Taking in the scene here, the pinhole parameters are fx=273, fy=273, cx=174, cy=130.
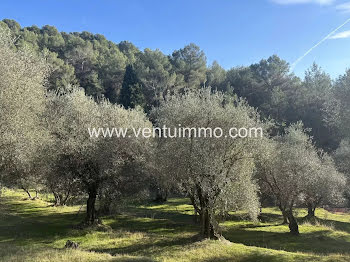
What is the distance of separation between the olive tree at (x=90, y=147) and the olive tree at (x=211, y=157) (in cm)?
642

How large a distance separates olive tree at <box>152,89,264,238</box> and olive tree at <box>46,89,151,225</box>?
6.42 meters

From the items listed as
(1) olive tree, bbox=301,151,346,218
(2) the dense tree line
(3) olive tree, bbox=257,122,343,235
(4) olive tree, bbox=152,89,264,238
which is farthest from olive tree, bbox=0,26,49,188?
(1) olive tree, bbox=301,151,346,218

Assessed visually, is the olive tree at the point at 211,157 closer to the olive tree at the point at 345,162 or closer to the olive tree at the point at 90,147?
the olive tree at the point at 90,147

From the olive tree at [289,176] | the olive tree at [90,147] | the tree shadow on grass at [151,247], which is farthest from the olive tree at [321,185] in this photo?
the olive tree at [90,147]

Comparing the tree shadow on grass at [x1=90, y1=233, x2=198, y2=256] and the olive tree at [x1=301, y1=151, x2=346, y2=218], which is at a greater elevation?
the olive tree at [x1=301, y1=151, x2=346, y2=218]

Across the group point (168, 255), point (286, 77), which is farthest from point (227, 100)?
point (286, 77)

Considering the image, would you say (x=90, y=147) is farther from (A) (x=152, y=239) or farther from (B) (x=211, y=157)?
(B) (x=211, y=157)

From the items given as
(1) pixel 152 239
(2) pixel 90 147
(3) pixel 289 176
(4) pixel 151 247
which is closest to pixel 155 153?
(2) pixel 90 147

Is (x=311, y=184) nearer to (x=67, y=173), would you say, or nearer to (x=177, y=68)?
(x=67, y=173)

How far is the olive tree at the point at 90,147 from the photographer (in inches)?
994

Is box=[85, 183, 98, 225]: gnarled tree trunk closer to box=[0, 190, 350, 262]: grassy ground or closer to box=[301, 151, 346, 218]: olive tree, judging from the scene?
box=[0, 190, 350, 262]: grassy ground

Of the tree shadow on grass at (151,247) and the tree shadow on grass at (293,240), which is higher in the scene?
the tree shadow on grass at (151,247)

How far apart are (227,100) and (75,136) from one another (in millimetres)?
14821

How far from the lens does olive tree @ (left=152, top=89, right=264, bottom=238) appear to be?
20641 mm
